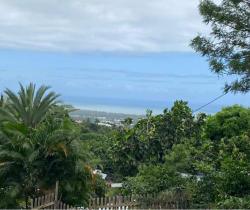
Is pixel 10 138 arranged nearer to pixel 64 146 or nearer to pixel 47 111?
pixel 64 146

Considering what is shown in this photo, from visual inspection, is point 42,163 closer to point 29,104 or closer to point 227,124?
point 29,104

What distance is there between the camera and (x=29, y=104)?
2019 centimetres

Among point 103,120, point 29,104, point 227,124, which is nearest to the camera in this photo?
point 29,104

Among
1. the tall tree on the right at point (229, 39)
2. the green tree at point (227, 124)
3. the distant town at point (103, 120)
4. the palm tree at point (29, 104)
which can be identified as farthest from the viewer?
the distant town at point (103, 120)

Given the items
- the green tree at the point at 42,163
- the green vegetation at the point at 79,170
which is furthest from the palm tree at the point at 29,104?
the green tree at the point at 42,163

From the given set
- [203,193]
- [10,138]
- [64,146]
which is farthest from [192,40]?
[10,138]

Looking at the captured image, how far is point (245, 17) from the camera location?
9789 mm

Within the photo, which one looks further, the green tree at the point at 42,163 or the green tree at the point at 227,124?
the green tree at the point at 227,124

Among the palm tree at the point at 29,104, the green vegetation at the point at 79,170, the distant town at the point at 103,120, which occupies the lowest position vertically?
the green vegetation at the point at 79,170

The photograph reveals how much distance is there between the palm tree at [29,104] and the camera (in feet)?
64.6

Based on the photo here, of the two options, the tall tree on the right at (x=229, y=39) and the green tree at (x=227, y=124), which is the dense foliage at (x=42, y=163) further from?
the green tree at (x=227, y=124)

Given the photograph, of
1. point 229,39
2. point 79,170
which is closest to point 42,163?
point 79,170

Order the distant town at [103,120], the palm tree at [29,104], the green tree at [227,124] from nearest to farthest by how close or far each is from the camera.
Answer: the palm tree at [29,104]
the green tree at [227,124]
the distant town at [103,120]

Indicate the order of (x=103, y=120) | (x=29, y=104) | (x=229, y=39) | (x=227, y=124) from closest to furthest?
1. (x=229, y=39)
2. (x=29, y=104)
3. (x=227, y=124)
4. (x=103, y=120)
